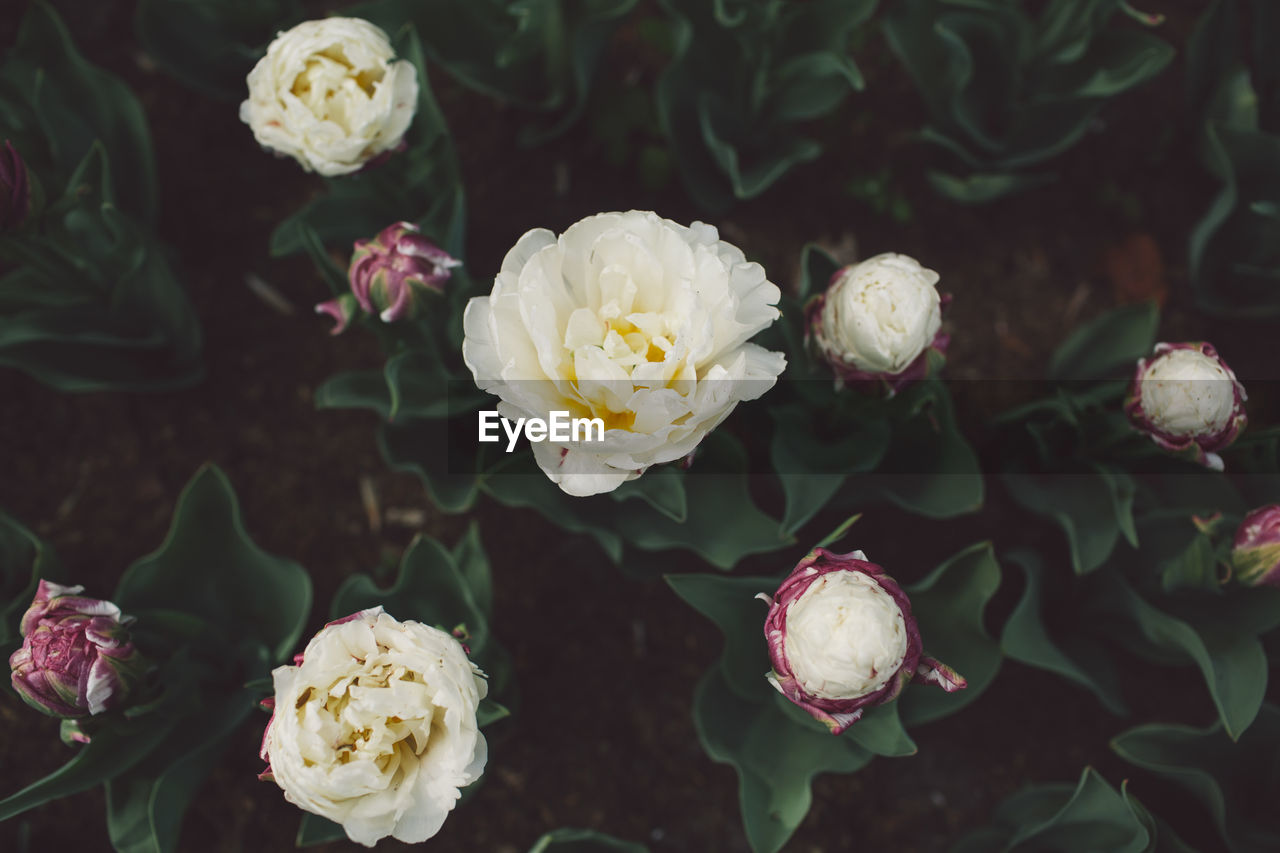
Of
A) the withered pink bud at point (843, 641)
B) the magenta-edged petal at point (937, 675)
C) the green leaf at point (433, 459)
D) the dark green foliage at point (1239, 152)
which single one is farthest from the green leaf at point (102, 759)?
the dark green foliage at point (1239, 152)

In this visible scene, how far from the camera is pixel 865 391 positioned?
1214 millimetres

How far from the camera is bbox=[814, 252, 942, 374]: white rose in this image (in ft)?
3.64

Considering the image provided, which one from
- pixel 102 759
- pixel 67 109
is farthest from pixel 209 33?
pixel 102 759

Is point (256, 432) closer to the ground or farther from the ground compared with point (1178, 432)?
closer to the ground

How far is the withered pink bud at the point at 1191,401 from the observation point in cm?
116

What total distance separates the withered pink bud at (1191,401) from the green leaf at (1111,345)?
0.25 metres

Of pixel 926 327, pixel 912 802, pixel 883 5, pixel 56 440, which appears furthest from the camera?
pixel 883 5

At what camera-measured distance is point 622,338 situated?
0.97 m

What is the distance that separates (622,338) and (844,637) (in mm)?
373

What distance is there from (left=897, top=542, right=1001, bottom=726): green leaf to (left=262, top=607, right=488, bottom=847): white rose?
2.00 ft

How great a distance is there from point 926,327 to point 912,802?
0.83 m

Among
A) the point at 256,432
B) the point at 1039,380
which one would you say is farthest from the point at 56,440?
the point at 1039,380

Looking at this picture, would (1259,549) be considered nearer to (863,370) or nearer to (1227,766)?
(1227,766)

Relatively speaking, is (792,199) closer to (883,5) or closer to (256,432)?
(883,5)
